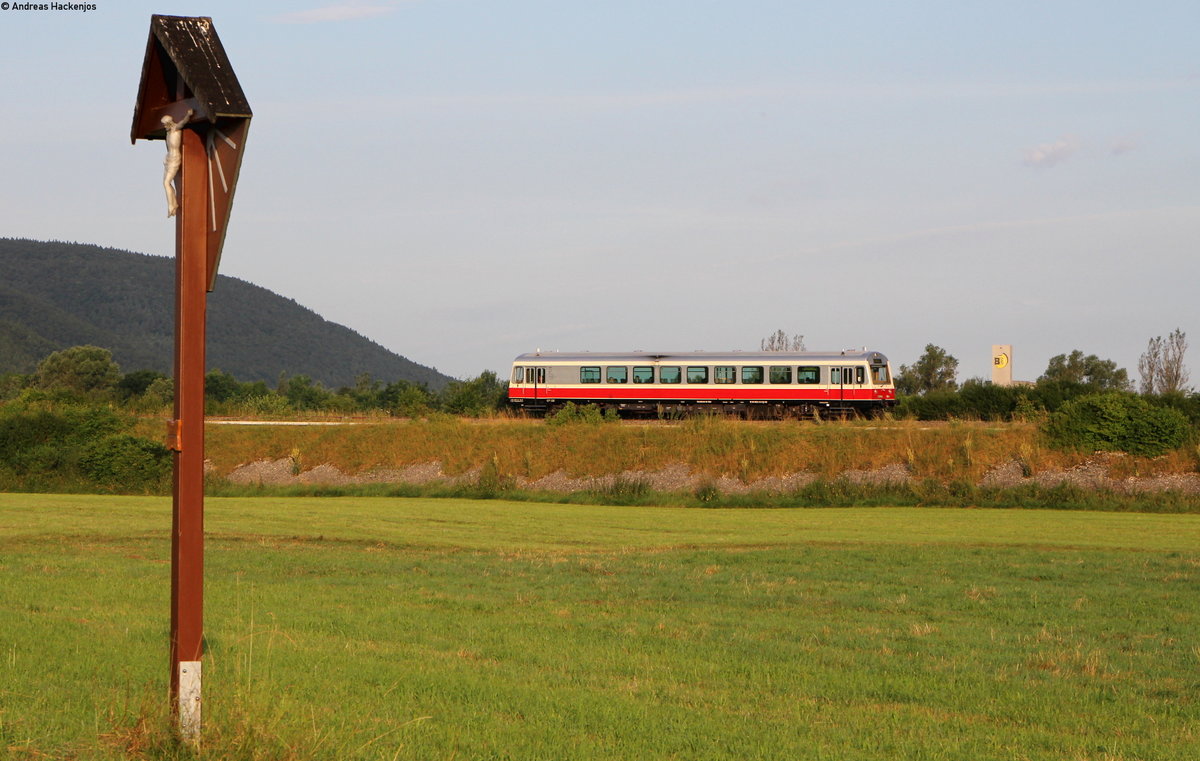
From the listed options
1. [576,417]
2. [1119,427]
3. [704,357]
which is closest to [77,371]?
[704,357]

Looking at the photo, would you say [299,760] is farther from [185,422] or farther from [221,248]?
[221,248]

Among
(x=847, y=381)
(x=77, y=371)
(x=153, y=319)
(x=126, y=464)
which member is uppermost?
(x=153, y=319)

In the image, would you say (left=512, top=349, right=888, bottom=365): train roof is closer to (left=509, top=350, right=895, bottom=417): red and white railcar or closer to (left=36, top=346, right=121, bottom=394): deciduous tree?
(left=509, top=350, right=895, bottom=417): red and white railcar

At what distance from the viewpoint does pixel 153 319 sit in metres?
146

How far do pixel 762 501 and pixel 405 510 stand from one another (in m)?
8.40

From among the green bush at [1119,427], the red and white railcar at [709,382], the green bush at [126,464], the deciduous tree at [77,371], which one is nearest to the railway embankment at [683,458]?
the green bush at [1119,427]

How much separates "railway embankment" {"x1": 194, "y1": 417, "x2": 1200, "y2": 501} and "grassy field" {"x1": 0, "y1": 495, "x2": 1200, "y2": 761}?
12.0 m

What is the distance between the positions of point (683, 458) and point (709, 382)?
13.6 meters

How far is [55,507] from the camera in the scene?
76.0ft

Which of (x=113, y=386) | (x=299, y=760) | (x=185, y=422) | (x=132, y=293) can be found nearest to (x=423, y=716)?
(x=299, y=760)

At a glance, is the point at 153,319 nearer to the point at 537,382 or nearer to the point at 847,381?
the point at 537,382

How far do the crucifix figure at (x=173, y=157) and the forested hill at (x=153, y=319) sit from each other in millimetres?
125383

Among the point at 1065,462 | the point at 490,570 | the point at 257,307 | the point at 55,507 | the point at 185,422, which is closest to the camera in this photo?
the point at 185,422

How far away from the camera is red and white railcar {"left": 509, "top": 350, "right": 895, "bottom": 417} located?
149 ft
